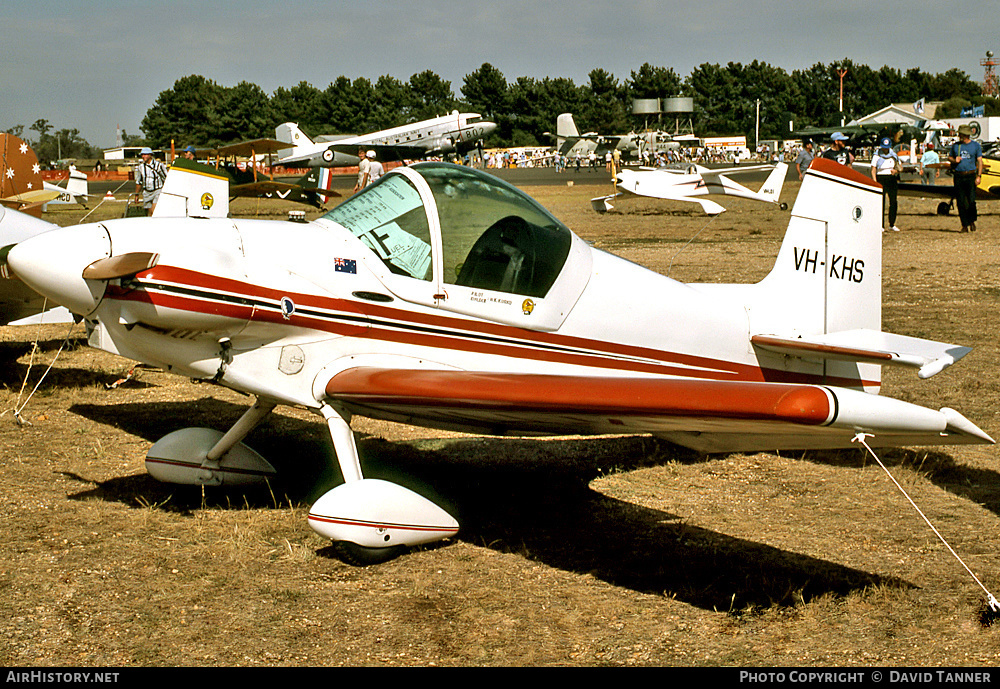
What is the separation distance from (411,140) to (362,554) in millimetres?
42796

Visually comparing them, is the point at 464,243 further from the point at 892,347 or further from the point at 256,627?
the point at 892,347

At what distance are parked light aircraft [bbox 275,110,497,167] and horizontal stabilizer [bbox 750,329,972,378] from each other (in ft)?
136

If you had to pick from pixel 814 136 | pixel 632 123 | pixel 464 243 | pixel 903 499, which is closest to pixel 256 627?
pixel 464 243

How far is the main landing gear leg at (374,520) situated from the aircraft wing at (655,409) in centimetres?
47

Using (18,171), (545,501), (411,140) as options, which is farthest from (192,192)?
(411,140)

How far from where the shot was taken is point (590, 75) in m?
115

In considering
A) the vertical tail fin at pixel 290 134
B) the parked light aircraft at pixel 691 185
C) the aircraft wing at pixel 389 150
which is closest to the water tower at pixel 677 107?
the aircraft wing at pixel 389 150

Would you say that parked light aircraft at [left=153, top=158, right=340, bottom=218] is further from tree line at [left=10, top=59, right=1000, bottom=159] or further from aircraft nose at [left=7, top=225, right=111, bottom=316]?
tree line at [left=10, top=59, right=1000, bottom=159]

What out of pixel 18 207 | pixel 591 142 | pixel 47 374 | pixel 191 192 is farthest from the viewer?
pixel 591 142

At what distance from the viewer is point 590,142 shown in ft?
242

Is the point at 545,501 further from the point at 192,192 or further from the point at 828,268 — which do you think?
the point at 192,192

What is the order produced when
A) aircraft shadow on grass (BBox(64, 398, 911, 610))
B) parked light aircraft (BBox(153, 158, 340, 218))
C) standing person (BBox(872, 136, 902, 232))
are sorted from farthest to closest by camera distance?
1. standing person (BBox(872, 136, 902, 232))
2. parked light aircraft (BBox(153, 158, 340, 218))
3. aircraft shadow on grass (BBox(64, 398, 911, 610))

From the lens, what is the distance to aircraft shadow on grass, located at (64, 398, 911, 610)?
15.0 feet

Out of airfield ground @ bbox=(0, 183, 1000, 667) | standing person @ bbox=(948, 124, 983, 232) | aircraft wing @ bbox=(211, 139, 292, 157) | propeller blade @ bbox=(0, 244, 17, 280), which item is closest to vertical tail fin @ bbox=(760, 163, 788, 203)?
standing person @ bbox=(948, 124, 983, 232)
